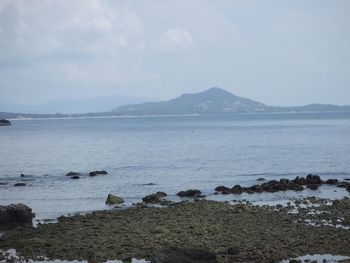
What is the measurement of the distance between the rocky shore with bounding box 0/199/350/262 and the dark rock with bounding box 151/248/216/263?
0.13 m

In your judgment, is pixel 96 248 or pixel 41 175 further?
pixel 41 175

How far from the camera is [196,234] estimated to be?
26.9 m

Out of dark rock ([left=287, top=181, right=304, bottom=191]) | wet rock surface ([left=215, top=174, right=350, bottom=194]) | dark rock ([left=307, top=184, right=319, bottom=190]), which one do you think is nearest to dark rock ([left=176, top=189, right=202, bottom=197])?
wet rock surface ([left=215, top=174, right=350, bottom=194])

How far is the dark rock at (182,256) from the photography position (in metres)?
19.6

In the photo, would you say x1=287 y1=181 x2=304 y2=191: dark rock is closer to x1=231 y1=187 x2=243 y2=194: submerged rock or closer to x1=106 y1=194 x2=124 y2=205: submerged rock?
x1=231 y1=187 x2=243 y2=194: submerged rock

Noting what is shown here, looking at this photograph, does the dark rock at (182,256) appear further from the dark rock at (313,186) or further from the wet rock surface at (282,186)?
the dark rock at (313,186)

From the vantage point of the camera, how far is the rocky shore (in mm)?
23312

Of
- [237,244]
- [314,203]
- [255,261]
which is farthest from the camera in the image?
[314,203]

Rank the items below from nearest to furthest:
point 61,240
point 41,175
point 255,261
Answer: point 255,261 < point 61,240 < point 41,175

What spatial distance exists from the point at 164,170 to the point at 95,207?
27.4 m

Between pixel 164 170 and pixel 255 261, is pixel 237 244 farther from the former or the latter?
pixel 164 170

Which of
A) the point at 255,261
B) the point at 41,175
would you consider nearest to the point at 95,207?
the point at 255,261

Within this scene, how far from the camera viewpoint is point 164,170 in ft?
217

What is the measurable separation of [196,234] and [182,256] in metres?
7.10
